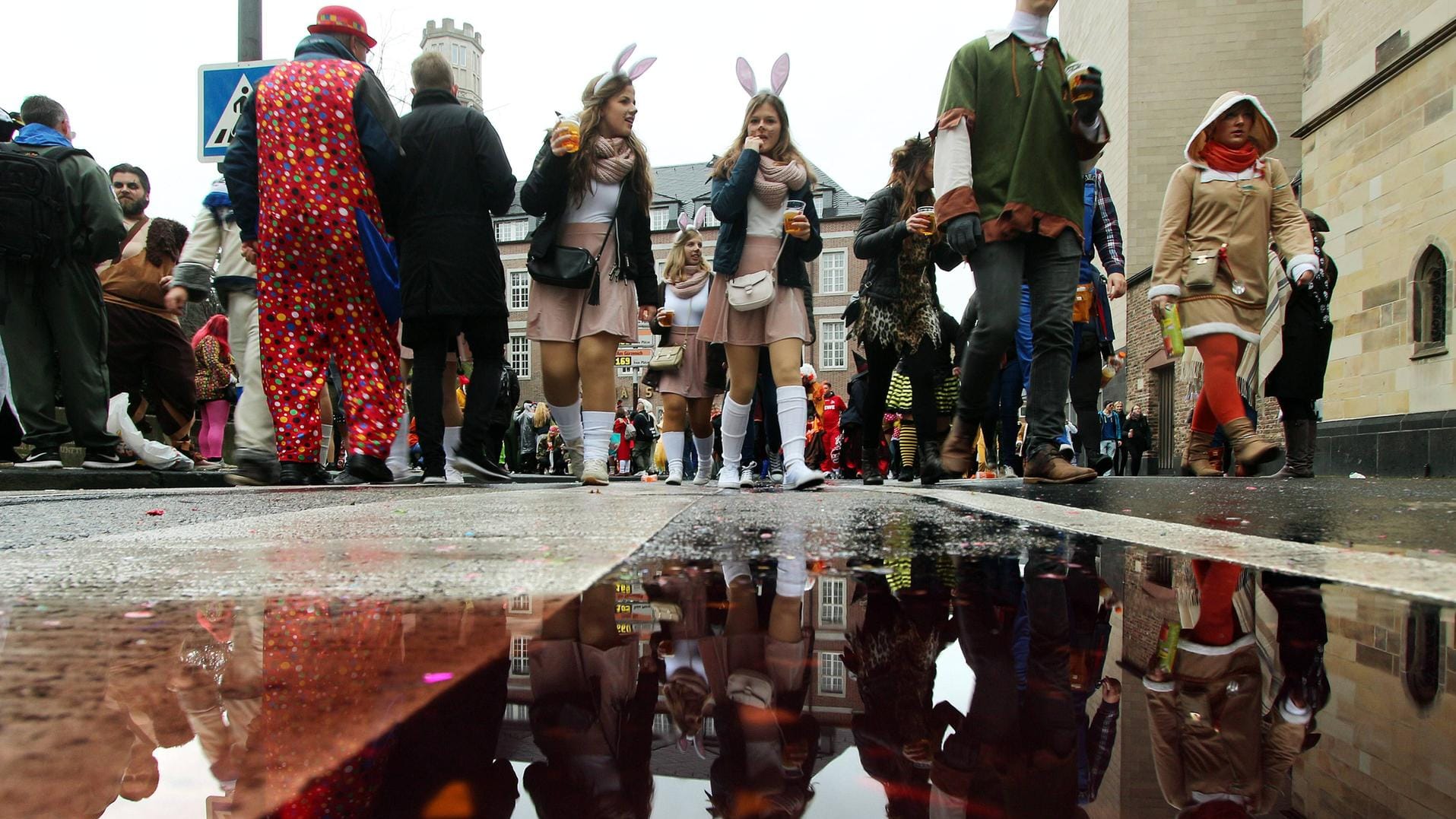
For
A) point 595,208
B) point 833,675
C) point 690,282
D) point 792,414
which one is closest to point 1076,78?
point 792,414

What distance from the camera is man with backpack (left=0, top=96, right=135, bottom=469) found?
4.88m

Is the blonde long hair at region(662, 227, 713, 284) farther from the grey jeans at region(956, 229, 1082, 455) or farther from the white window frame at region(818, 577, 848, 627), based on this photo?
the white window frame at region(818, 577, 848, 627)

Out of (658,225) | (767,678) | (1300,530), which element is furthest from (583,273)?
(658,225)

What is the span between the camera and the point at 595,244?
15.1 ft

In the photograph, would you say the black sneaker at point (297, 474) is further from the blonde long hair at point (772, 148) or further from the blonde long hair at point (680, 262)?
the blonde long hair at point (680, 262)

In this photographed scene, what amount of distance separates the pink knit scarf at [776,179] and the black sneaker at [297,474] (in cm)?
239

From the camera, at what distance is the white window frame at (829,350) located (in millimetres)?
47406

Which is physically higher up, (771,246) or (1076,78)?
(1076,78)

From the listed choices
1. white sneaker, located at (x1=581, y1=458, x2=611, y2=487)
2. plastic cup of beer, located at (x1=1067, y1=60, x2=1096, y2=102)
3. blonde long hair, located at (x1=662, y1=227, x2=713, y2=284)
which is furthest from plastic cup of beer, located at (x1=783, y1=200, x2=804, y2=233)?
blonde long hair, located at (x1=662, y1=227, x2=713, y2=284)

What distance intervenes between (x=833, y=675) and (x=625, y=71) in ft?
14.5

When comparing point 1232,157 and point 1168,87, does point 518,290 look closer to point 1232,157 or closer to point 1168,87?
point 1168,87

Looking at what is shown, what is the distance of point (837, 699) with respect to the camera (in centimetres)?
57

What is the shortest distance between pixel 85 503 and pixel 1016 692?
3048mm

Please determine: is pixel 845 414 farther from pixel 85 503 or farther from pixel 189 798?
pixel 189 798
